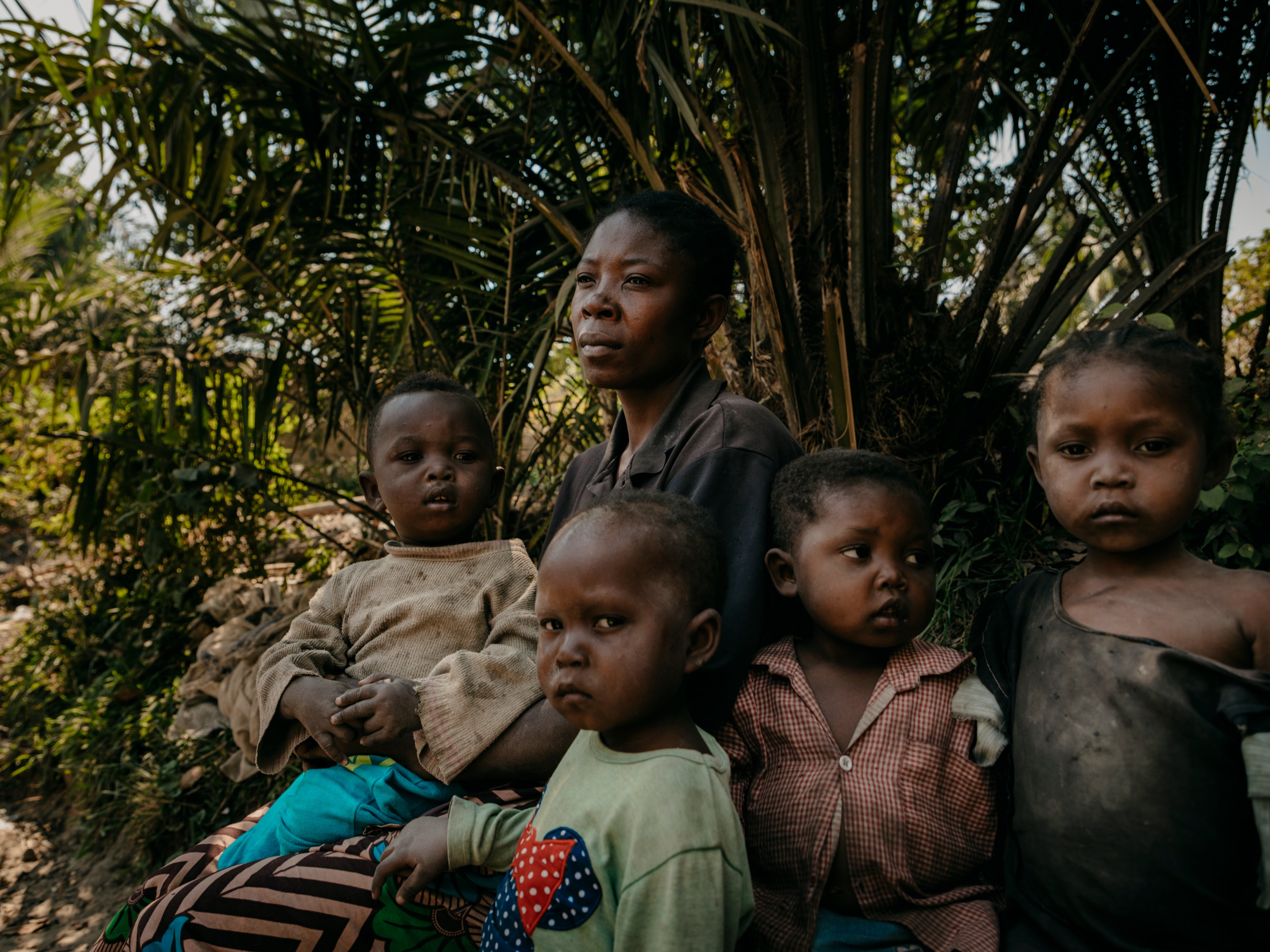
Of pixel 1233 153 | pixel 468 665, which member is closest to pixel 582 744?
pixel 468 665

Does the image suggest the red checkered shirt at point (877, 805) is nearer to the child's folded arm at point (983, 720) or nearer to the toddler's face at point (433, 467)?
the child's folded arm at point (983, 720)

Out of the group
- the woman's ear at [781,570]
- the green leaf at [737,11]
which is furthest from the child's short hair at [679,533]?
the green leaf at [737,11]

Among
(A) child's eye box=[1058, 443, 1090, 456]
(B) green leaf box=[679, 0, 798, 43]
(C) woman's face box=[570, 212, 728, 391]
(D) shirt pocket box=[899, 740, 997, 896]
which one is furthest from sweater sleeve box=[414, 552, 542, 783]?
(B) green leaf box=[679, 0, 798, 43]

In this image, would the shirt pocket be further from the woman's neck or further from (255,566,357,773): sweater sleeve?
(255,566,357,773): sweater sleeve

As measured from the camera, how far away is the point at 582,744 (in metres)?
1.36

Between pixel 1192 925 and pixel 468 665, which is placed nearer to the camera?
pixel 1192 925

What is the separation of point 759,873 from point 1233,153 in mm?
3642

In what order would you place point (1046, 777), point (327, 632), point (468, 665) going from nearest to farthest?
point (1046, 777), point (468, 665), point (327, 632)

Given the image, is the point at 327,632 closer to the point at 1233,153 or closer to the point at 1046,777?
the point at 1046,777

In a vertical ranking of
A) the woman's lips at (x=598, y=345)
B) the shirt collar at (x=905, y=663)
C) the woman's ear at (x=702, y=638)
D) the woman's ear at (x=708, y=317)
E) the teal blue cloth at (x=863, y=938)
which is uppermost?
the woman's ear at (x=708, y=317)

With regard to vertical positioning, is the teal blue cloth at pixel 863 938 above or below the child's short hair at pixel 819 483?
below

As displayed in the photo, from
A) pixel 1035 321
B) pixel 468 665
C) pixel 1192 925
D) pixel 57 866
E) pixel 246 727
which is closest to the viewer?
pixel 1192 925

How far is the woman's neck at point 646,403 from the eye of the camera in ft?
5.98

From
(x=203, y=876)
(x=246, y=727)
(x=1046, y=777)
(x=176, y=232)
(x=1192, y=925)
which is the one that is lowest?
(x=246, y=727)
